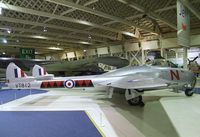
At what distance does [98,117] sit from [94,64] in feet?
30.2

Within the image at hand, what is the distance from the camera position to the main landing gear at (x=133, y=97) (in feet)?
18.9

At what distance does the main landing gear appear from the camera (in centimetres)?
575

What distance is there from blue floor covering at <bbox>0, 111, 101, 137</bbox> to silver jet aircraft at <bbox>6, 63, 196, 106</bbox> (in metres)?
1.35

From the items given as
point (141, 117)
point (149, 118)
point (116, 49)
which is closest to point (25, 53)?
point (116, 49)

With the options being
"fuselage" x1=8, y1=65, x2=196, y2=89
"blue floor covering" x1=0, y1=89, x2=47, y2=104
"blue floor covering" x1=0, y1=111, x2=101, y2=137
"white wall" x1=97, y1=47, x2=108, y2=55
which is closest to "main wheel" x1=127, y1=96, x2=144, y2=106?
"fuselage" x1=8, y1=65, x2=196, y2=89

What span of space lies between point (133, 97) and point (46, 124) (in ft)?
9.54

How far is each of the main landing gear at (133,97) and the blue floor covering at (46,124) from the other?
1655mm

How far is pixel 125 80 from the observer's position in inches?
223

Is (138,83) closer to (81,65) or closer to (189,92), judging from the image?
(189,92)

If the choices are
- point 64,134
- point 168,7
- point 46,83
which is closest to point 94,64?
point 168,7

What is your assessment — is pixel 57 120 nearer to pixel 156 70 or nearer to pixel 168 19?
pixel 156 70

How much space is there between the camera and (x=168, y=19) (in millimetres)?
13781

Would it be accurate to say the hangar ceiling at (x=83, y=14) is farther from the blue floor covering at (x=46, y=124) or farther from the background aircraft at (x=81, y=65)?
the blue floor covering at (x=46, y=124)

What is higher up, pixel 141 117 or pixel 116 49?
pixel 116 49
